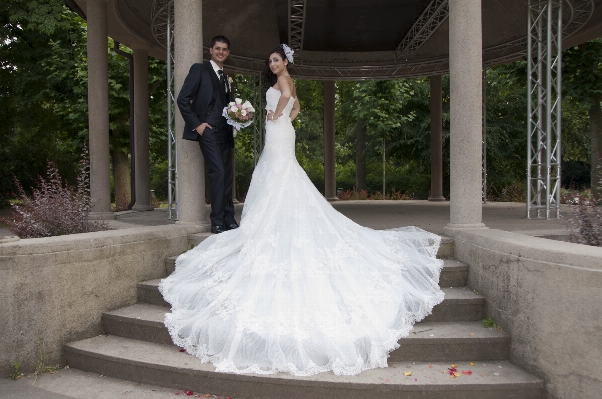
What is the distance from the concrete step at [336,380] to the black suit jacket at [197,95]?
299 centimetres

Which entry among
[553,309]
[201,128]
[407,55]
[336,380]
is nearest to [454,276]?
[553,309]

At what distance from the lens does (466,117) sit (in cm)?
630

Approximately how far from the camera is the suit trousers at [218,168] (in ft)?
21.7

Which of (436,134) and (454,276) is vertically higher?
(436,134)

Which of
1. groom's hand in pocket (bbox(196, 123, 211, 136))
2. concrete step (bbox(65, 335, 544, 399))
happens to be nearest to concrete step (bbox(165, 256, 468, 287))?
concrete step (bbox(65, 335, 544, 399))

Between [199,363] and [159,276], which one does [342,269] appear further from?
[159,276]

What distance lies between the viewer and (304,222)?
5633mm

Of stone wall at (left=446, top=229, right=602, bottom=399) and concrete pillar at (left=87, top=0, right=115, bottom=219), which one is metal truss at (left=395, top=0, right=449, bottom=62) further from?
stone wall at (left=446, top=229, right=602, bottom=399)

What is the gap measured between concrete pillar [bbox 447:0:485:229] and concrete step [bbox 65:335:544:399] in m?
2.27

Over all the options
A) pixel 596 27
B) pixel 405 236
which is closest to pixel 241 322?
pixel 405 236

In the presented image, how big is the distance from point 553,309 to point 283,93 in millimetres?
3902

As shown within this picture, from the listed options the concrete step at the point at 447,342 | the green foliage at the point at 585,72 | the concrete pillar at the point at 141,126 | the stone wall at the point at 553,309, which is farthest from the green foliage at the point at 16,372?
the green foliage at the point at 585,72

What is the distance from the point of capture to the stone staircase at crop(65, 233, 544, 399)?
3.98 m

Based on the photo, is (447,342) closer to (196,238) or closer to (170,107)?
Answer: (196,238)
